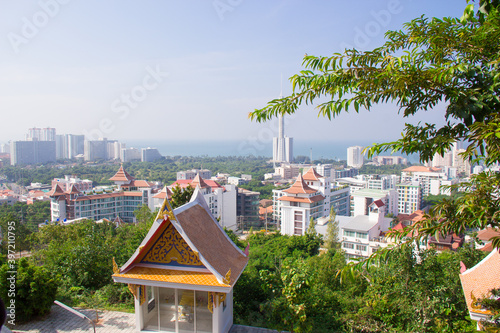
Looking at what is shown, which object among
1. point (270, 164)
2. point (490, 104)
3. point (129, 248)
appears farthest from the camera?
point (270, 164)

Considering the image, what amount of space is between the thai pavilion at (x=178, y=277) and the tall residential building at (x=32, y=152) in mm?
75607

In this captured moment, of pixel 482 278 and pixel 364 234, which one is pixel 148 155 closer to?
pixel 364 234

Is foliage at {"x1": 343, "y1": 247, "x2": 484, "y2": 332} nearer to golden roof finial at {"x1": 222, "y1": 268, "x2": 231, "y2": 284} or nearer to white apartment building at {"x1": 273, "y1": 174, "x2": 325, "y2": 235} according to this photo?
golden roof finial at {"x1": 222, "y1": 268, "x2": 231, "y2": 284}

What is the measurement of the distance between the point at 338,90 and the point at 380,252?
3.49ft

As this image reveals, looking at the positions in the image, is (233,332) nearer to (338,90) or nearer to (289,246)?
(338,90)

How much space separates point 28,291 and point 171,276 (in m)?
3.30

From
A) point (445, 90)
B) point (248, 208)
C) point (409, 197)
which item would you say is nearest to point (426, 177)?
point (409, 197)

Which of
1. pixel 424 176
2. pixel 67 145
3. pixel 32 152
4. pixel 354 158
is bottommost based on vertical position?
pixel 424 176

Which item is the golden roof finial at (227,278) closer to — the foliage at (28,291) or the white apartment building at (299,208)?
the foliage at (28,291)

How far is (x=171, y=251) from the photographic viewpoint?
5.86 metres

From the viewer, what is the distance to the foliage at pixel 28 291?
6.70m

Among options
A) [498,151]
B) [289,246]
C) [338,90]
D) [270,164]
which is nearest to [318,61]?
[338,90]

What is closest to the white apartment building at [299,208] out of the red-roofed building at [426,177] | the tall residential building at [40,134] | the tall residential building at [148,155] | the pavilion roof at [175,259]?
the pavilion roof at [175,259]

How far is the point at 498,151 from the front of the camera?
1878 mm
